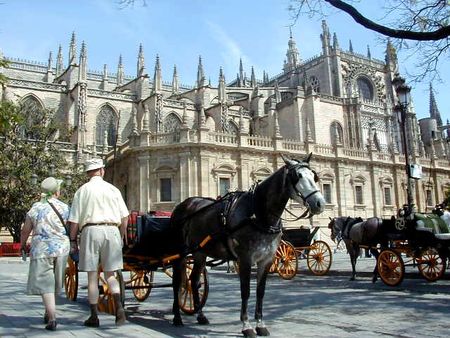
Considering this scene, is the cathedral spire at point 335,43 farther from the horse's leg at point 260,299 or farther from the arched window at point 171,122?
the horse's leg at point 260,299

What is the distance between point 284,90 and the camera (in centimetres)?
5450

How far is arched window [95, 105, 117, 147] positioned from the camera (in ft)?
131

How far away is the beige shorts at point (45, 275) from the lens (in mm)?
5027

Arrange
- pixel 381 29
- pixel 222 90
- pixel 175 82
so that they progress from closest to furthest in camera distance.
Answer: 1. pixel 381 29
2. pixel 222 90
3. pixel 175 82

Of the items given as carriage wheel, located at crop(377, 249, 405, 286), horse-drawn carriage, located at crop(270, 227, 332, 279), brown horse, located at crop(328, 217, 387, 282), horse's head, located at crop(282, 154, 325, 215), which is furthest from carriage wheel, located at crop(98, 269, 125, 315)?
brown horse, located at crop(328, 217, 387, 282)

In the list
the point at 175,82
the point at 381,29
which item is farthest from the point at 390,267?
the point at 175,82

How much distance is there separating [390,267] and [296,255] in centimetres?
296

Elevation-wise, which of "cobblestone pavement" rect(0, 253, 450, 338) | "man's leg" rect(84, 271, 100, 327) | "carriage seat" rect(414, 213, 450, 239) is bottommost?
"cobblestone pavement" rect(0, 253, 450, 338)

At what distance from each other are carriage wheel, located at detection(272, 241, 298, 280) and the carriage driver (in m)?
7.54

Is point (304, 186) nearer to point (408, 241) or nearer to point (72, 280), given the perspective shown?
point (72, 280)

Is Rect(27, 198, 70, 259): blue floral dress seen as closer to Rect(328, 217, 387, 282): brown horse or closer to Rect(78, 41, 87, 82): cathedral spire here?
Rect(328, 217, 387, 282): brown horse

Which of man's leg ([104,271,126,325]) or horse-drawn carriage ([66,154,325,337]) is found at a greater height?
horse-drawn carriage ([66,154,325,337])

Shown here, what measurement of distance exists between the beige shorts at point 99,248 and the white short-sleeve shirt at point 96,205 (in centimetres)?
10

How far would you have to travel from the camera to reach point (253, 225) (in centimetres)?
521
